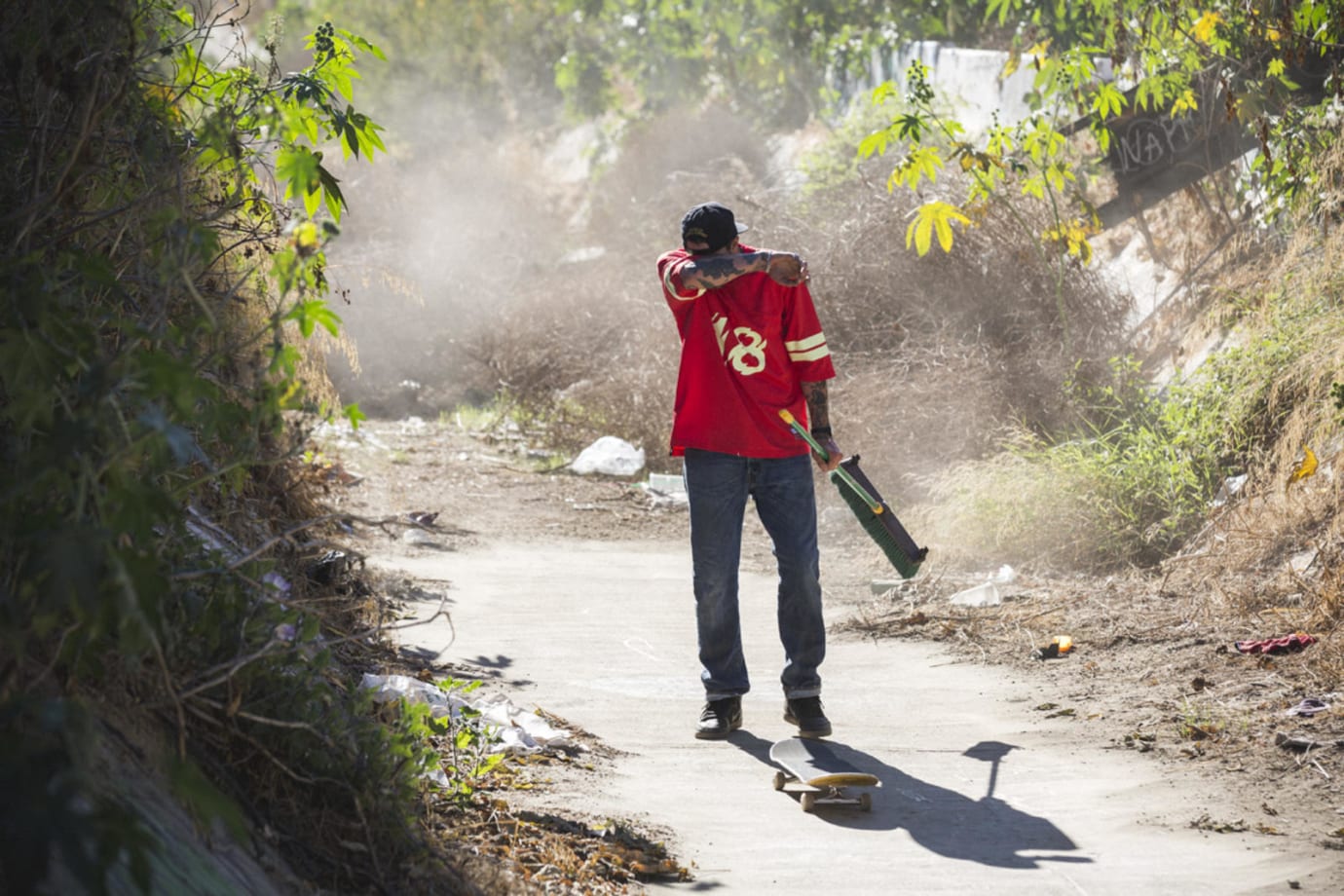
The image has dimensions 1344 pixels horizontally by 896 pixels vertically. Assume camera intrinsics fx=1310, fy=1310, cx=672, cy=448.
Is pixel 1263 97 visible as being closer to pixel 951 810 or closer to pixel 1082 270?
pixel 1082 270

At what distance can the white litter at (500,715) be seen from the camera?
4.23 metres

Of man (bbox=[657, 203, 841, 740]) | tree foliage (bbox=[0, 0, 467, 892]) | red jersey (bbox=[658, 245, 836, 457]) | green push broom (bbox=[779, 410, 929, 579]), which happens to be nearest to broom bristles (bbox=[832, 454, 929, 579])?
green push broom (bbox=[779, 410, 929, 579])

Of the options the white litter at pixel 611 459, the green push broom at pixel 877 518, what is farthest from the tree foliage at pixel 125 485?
the white litter at pixel 611 459

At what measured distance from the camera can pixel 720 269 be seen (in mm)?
4508

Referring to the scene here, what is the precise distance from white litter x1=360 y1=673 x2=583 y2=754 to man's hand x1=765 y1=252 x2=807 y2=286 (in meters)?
1.76

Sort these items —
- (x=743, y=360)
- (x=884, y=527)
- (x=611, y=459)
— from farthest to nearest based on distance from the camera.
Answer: (x=611, y=459), (x=884, y=527), (x=743, y=360)

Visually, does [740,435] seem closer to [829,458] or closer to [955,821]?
[829,458]

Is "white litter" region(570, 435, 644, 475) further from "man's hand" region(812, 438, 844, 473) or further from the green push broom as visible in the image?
"man's hand" region(812, 438, 844, 473)

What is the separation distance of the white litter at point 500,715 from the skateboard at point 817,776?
74cm

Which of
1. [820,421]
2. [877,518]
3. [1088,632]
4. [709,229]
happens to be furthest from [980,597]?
[709,229]

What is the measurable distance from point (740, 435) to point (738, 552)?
43 centimetres

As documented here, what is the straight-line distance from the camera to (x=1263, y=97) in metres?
7.80

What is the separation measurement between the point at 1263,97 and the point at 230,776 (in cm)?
730

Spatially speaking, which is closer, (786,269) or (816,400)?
(786,269)
